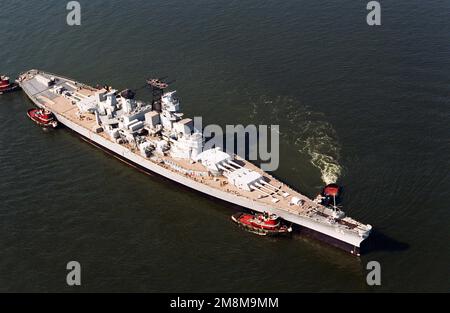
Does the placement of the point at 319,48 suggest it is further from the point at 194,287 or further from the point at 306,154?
the point at 194,287

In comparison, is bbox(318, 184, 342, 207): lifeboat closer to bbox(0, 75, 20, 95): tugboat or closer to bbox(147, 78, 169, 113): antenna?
bbox(147, 78, 169, 113): antenna

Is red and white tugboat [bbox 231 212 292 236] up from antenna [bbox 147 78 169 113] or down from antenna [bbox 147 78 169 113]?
down

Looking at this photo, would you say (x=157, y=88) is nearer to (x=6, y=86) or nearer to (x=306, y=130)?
(x=306, y=130)

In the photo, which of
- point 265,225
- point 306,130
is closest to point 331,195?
point 265,225

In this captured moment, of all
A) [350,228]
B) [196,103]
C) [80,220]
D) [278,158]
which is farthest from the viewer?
[196,103]

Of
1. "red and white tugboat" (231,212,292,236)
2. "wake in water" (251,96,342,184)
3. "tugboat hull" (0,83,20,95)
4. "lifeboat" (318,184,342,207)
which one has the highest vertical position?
"tugboat hull" (0,83,20,95)

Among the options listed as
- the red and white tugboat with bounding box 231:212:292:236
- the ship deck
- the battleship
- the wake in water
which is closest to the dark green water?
the wake in water
